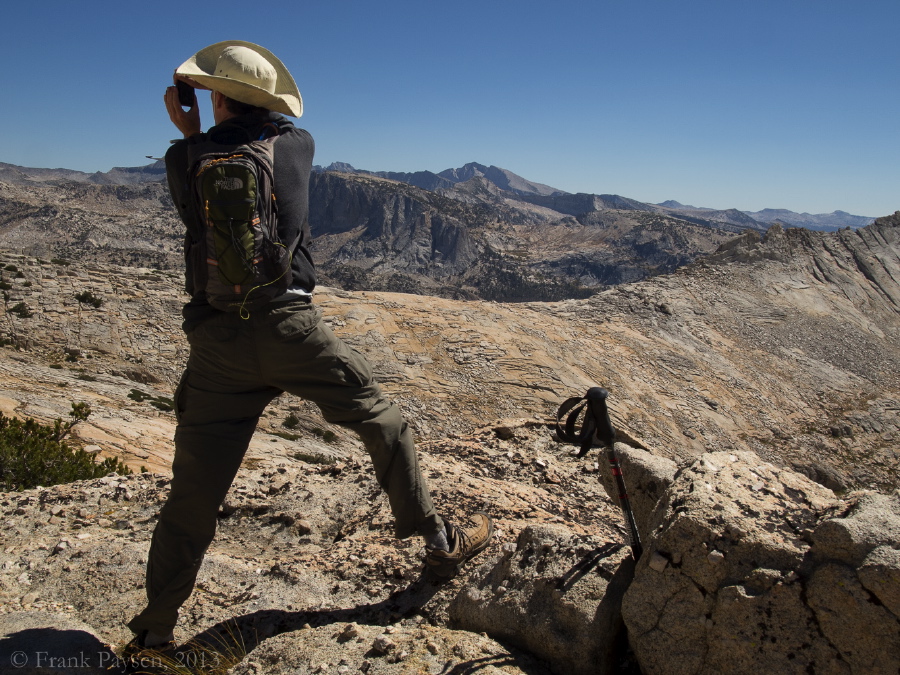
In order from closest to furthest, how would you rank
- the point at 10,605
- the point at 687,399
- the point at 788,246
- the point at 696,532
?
the point at 696,532 → the point at 10,605 → the point at 687,399 → the point at 788,246

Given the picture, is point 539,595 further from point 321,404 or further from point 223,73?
point 223,73

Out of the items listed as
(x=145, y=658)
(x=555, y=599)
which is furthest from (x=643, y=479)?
(x=145, y=658)

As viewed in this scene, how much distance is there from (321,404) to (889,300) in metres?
30.0

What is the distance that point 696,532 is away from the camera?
2.47 m

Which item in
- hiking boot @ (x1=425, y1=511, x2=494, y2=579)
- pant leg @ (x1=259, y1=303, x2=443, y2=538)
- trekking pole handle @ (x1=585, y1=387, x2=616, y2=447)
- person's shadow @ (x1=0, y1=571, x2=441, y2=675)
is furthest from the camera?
hiking boot @ (x1=425, y1=511, x2=494, y2=579)

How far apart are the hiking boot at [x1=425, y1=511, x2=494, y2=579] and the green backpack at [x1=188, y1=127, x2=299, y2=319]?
5.79 ft

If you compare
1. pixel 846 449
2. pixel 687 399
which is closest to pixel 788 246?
pixel 846 449

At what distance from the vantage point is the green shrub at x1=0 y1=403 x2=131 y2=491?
479 cm

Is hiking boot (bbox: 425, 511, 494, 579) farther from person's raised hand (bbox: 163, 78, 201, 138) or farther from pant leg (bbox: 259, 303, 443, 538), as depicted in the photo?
person's raised hand (bbox: 163, 78, 201, 138)

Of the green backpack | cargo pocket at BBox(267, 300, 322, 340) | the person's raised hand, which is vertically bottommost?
cargo pocket at BBox(267, 300, 322, 340)

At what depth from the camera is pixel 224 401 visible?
280 centimetres

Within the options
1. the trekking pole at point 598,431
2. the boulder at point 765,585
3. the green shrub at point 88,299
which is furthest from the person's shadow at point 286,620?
the green shrub at point 88,299

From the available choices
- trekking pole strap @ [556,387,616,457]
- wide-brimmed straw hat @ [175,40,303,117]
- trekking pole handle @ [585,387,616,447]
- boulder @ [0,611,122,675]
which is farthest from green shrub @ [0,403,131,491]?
trekking pole handle @ [585,387,616,447]

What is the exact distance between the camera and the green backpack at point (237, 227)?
251 cm
